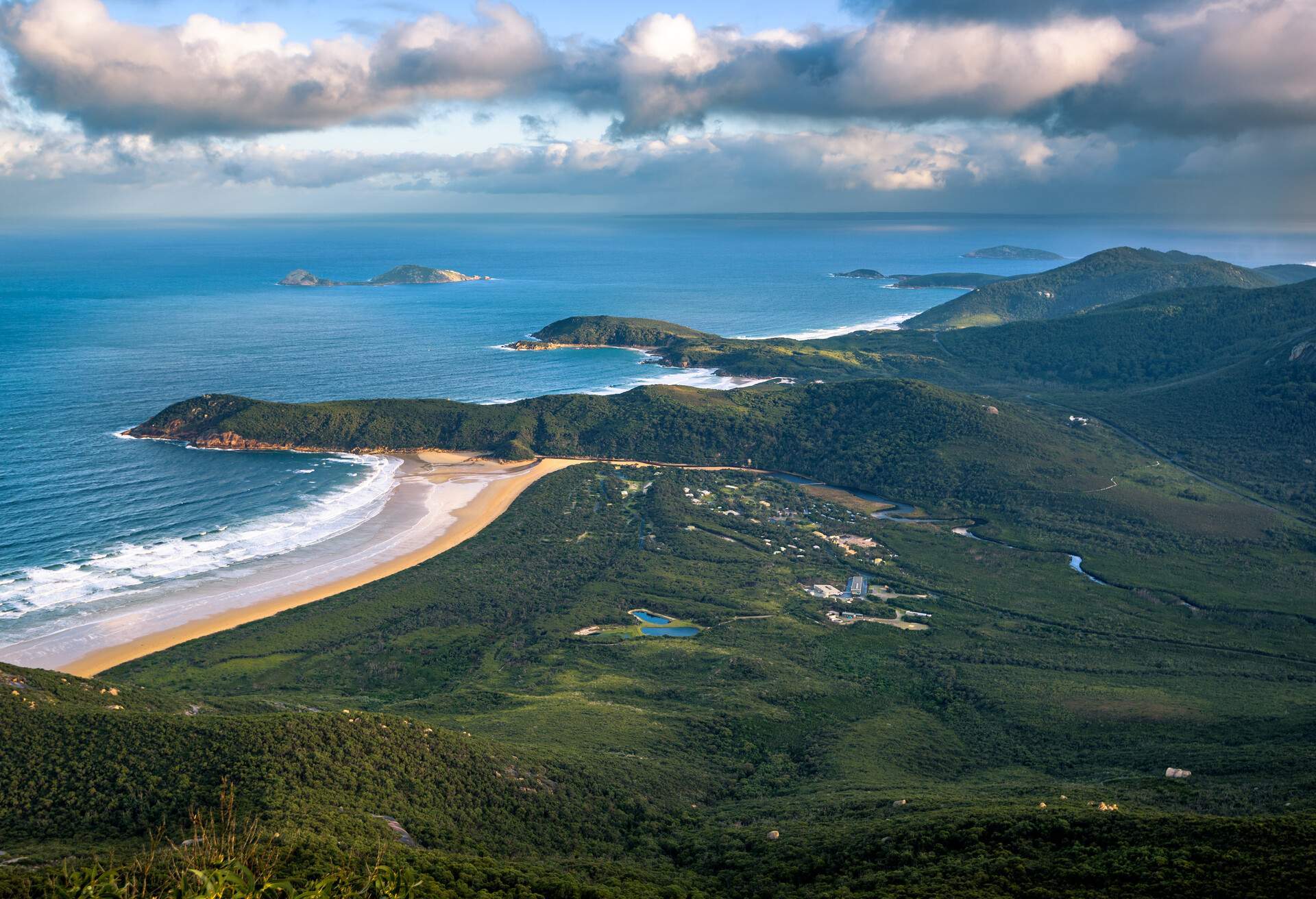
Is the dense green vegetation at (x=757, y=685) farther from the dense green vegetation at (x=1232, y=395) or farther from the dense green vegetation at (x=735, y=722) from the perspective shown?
the dense green vegetation at (x=1232, y=395)

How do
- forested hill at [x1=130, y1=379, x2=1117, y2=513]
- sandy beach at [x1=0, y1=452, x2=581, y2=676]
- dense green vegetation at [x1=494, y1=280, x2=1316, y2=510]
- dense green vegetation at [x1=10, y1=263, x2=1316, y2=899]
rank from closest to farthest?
dense green vegetation at [x1=10, y1=263, x2=1316, y2=899], sandy beach at [x1=0, y1=452, x2=581, y2=676], forested hill at [x1=130, y1=379, x2=1117, y2=513], dense green vegetation at [x1=494, y1=280, x2=1316, y2=510]

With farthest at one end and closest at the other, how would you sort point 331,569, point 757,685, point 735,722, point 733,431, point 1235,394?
point 1235,394
point 733,431
point 331,569
point 757,685
point 735,722

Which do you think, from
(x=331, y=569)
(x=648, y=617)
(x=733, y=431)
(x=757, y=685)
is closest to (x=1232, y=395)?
(x=733, y=431)

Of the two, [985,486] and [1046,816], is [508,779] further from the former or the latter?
[985,486]

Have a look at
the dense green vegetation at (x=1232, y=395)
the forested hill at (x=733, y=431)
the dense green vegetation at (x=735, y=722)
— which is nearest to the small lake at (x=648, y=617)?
the dense green vegetation at (x=735, y=722)

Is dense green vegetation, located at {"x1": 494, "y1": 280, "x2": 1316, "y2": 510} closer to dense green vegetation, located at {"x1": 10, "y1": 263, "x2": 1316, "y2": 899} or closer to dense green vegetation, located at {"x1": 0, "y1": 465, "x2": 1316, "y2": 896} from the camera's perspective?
dense green vegetation, located at {"x1": 10, "y1": 263, "x2": 1316, "y2": 899}

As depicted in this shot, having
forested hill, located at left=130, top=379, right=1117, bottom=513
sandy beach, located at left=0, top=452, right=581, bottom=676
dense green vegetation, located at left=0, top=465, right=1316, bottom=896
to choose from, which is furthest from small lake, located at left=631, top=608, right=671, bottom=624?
forested hill, located at left=130, top=379, right=1117, bottom=513

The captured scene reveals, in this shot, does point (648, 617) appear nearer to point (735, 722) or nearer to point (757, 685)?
point (757, 685)
